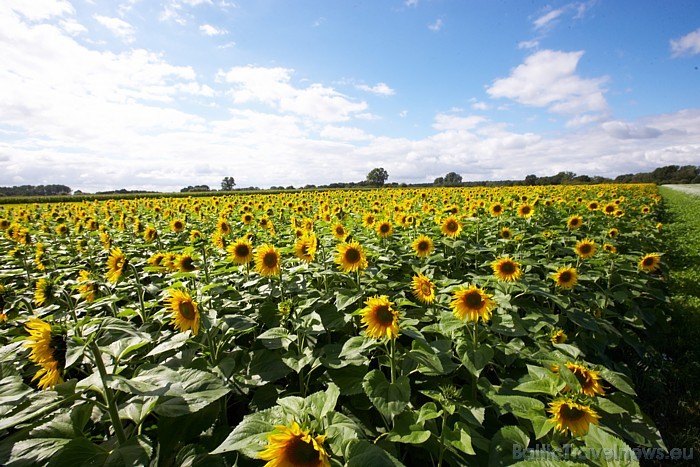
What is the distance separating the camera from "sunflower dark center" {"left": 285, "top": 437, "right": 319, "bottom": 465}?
5.06 ft

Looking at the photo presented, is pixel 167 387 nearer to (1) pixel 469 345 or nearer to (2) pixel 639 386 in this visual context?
(1) pixel 469 345

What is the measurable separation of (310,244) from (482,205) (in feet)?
21.0

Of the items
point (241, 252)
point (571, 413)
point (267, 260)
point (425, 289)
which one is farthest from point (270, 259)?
point (571, 413)

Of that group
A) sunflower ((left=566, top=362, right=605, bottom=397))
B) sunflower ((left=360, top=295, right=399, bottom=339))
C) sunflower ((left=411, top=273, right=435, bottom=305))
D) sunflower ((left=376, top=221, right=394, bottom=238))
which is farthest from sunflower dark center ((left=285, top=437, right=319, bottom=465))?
sunflower ((left=376, top=221, right=394, bottom=238))

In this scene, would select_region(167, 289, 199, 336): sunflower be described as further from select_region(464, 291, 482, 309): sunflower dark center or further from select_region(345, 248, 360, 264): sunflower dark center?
select_region(464, 291, 482, 309): sunflower dark center

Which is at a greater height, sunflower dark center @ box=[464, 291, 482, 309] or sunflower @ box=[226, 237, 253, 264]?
sunflower @ box=[226, 237, 253, 264]

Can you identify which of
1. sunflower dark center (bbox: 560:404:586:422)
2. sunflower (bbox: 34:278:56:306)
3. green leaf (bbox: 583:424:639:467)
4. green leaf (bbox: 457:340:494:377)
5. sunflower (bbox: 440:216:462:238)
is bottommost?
green leaf (bbox: 583:424:639:467)

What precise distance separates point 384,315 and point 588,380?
1.36 metres

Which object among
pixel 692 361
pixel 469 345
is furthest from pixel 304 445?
pixel 692 361

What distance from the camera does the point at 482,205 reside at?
9156 mm

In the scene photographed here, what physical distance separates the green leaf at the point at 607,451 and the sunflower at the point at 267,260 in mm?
3130

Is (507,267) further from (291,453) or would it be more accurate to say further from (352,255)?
(291,453)

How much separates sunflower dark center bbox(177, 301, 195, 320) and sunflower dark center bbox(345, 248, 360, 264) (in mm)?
1789

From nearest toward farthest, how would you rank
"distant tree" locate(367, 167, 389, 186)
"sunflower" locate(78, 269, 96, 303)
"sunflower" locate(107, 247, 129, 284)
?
"sunflower" locate(78, 269, 96, 303)
"sunflower" locate(107, 247, 129, 284)
"distant tree" locate(367, 167, 389, 186)
